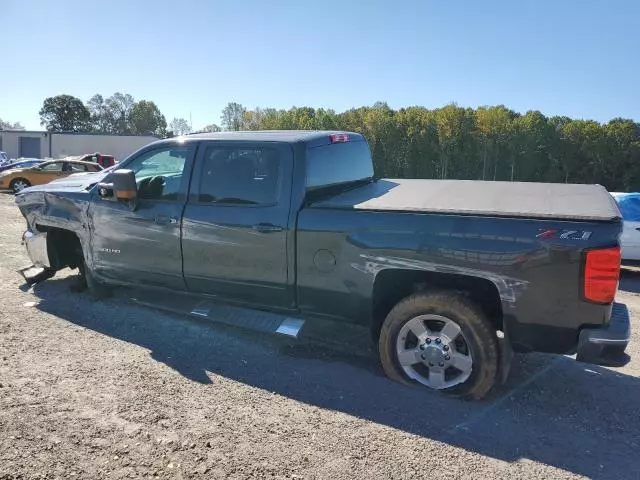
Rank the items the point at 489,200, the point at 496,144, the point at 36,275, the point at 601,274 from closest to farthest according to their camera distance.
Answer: the point at 601,274
the point at 489,200
the point at 36,275
the point at 496,144

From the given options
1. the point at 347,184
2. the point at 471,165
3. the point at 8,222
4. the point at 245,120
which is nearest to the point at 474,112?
the point at 471,165

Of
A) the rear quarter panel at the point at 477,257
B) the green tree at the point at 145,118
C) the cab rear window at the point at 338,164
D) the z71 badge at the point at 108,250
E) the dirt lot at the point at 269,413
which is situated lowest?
the dirt lot at the point at 269,413

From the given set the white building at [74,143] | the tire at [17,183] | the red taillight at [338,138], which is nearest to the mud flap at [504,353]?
the red taillight at [338,138]

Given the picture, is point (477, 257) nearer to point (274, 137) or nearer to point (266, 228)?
point (266, 228)

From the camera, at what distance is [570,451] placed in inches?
130

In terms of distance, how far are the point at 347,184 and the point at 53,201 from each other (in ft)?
10.7

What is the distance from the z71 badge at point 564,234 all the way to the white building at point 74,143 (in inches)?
2009

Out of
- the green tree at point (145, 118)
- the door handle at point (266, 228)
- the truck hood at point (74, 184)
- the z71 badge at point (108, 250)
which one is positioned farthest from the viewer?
the green tree at point (145, 118)

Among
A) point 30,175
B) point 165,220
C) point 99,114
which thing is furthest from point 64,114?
point 165,220

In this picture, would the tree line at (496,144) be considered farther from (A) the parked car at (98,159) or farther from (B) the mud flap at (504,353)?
(B) the mud flap at (504,353)

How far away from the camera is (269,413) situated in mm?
3656

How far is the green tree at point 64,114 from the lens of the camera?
92.4 meters

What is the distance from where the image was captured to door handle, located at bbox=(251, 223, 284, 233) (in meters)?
4.34

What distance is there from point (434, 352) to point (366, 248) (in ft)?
2.97
